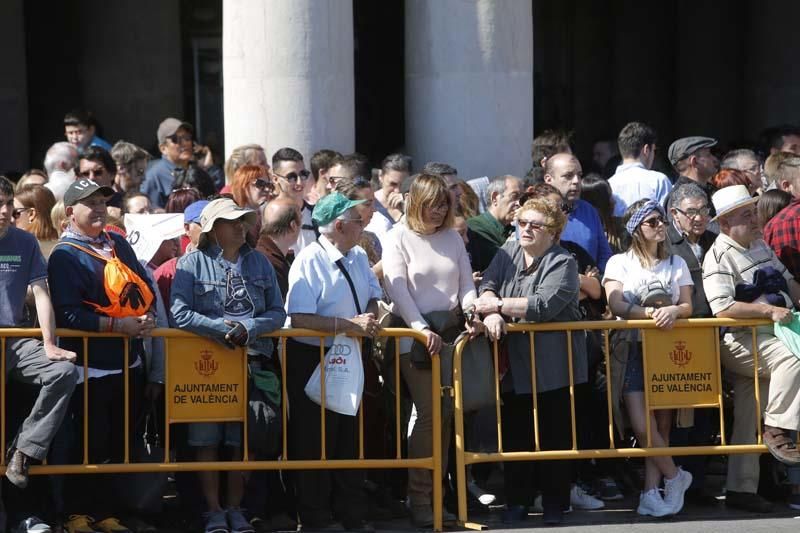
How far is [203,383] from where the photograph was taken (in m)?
8.32

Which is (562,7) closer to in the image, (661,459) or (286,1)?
(286,1)

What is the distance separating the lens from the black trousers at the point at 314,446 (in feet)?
27.7

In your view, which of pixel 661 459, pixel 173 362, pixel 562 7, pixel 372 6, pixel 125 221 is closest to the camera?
pixel 173 362

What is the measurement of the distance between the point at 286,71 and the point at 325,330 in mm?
4102

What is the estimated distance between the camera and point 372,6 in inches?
874

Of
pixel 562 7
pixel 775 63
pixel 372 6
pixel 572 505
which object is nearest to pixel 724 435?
pixel 572 505

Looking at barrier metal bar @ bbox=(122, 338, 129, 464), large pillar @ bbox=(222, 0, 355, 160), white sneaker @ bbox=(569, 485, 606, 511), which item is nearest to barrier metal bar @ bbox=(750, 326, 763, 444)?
white sneaker @ bbox=(569, 485, 606, 511)

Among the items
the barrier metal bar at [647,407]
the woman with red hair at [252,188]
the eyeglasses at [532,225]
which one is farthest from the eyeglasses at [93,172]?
the barrier metal bar at [647,407]

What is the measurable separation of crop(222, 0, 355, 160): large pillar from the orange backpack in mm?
3966

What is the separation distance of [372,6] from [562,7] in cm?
378

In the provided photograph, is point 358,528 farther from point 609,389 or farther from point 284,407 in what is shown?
point 609,389

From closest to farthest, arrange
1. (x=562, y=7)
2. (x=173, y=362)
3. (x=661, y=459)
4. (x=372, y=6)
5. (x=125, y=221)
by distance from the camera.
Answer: (x=173, y=362) < (x=661, y=459) < (x=125, y=221) < (x=372, y=6) < (x=562, y=7)

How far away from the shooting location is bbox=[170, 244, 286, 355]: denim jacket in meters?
8.16

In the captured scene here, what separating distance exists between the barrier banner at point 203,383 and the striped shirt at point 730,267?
296 cm
